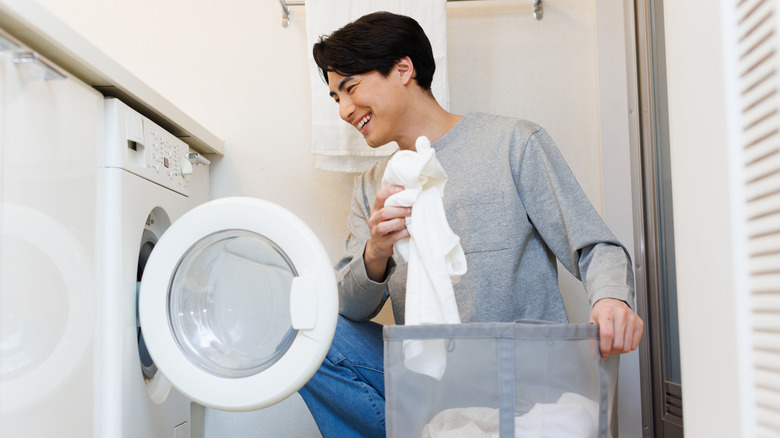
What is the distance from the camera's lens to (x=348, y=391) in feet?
4.80

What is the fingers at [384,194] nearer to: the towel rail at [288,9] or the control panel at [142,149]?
the control panel at [142,149]

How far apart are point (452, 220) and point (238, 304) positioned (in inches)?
21.9

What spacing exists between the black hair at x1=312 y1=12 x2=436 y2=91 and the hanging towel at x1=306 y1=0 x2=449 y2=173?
0.55ft

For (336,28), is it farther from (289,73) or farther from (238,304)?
(238,304)

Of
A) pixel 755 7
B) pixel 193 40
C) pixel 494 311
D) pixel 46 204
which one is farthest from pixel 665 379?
pixel 193 40

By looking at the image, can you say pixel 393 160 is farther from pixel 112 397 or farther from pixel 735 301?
pixel 112 397

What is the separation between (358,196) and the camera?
1895mm

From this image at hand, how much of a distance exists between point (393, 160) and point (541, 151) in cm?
59

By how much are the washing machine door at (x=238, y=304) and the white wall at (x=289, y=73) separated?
0.65 metres

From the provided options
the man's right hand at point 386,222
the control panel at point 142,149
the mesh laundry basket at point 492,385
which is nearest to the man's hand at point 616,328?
the mesh laundry basket at point 492,385

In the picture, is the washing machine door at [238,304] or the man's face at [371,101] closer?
the washing machine door at [238,304]

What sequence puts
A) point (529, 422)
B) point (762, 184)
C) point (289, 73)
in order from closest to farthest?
1. point (762, 184)
2. point (529, 422)
3. point (289, 73)

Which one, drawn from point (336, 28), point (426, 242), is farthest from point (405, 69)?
point (426, 242)

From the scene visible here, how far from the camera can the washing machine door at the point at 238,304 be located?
131 cm
